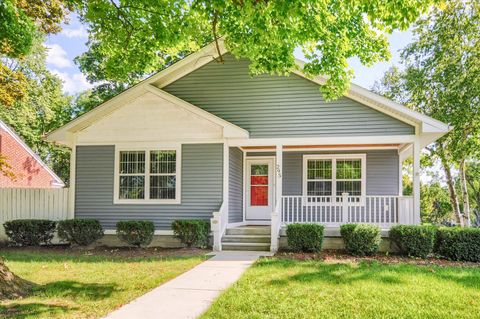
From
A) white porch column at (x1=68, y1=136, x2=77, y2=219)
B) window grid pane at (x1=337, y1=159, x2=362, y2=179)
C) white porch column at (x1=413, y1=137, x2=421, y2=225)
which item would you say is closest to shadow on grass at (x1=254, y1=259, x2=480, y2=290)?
white porch column at (x1=413, y1=137, x2=421, y2=225)

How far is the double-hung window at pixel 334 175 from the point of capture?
13.3 meters

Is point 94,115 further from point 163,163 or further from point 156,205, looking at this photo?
point 156,205

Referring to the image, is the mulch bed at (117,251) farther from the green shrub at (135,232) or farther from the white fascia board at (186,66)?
the white fascia board at (186,66)

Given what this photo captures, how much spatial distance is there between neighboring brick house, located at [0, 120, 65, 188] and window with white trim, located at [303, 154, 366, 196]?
13758 mm

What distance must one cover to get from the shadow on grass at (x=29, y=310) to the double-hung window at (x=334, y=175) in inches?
377

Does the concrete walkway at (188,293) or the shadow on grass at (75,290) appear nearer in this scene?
the concrete walkway at (188,293)

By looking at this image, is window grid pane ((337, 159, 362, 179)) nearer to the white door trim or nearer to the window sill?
the white door trim

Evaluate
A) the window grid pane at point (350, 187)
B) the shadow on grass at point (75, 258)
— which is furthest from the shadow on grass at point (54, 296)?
the window grid pane at point (350, 187)

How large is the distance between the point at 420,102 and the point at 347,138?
9.89 m

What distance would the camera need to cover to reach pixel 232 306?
5.41 m

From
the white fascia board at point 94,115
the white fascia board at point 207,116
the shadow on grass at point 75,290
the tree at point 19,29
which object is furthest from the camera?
the white fascia board at point 94,115

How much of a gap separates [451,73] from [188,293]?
1632cm

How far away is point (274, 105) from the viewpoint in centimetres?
1207

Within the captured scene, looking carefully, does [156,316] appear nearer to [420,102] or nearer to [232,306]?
[232,306]
